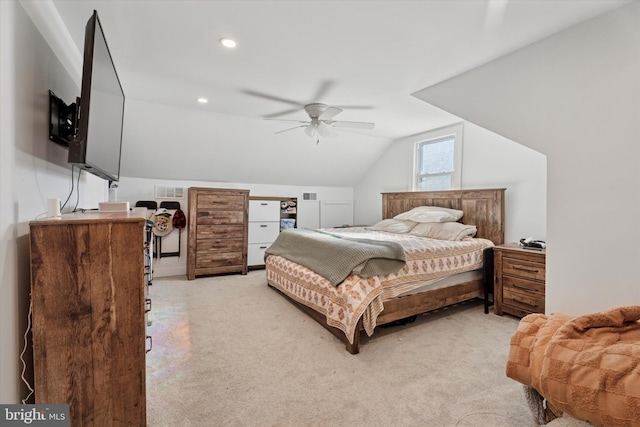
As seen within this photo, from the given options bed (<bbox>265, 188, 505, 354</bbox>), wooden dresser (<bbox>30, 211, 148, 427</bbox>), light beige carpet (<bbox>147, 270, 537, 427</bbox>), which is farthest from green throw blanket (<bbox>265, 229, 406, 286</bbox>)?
wooden dresser (<bbox>30, 211, 148, 427</bbox>)

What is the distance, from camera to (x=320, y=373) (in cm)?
205

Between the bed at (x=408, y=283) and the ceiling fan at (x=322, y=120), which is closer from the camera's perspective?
the bed at (x=408, y=283)

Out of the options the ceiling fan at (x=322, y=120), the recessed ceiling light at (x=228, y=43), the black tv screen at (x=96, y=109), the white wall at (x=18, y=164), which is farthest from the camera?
the ceiling fan at (x=322, y=120)

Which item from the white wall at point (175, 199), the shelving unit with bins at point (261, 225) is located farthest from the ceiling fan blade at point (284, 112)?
the white wall at point (175, 199)

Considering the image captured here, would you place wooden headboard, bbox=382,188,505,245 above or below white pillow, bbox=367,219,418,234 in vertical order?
above

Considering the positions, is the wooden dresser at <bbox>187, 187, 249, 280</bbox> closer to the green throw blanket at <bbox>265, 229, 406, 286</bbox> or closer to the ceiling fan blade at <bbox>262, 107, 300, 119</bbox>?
the ceiling fan blade at <bbox>262, 107, 300, 119</bbox>

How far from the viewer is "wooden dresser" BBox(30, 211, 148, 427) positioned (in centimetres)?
116

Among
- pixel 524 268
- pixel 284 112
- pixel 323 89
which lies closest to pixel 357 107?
pixel 323 89

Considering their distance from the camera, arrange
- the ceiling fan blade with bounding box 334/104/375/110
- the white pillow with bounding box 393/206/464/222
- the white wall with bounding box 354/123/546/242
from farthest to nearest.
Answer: the white pillow with bounding box 393/206/464/222, the ceiling fan blade with bounding box 334/104/375/110, the white wall with bounding box 354/123/546/242

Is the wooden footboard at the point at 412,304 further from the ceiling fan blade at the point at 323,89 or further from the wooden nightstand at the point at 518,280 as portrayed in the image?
the ceiling fan blade at the point at 323,89

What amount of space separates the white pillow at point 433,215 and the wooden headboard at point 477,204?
0.46 feet

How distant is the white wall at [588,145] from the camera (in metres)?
1.72

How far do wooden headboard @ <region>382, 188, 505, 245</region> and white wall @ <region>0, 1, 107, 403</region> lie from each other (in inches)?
171

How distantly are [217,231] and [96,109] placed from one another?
11.2 feet
